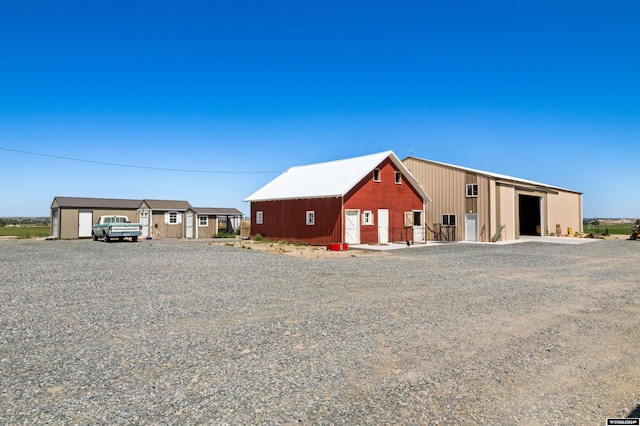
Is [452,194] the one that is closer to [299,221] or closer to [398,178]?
[398,178]

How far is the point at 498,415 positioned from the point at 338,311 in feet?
15.0

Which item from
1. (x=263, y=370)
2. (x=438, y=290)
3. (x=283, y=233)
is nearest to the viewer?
(x=263, y=370)

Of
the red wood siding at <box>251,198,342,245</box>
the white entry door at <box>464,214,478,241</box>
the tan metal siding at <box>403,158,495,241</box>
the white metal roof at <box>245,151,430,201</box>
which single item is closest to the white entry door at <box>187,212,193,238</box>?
the white metal roof at <box>245,151,430,201</box>

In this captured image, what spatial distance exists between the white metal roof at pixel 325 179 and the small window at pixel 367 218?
245 centimetres

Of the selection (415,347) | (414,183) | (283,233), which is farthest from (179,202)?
(415,347)

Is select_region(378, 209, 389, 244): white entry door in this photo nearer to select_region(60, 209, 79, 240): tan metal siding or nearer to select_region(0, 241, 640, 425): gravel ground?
select_region(0, 241, 640, 425): gravel ground

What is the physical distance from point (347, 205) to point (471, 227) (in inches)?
420

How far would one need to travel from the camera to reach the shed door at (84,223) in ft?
119

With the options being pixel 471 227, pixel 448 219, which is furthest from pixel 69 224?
pixel 471 227

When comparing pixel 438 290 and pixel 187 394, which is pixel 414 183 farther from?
pixel 187 394

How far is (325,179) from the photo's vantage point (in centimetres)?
3186

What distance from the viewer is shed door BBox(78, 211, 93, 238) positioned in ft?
→ 119

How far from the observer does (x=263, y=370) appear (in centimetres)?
533

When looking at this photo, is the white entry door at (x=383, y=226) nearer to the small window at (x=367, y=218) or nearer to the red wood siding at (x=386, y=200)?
the red wood siding at (x=386, y=200)
